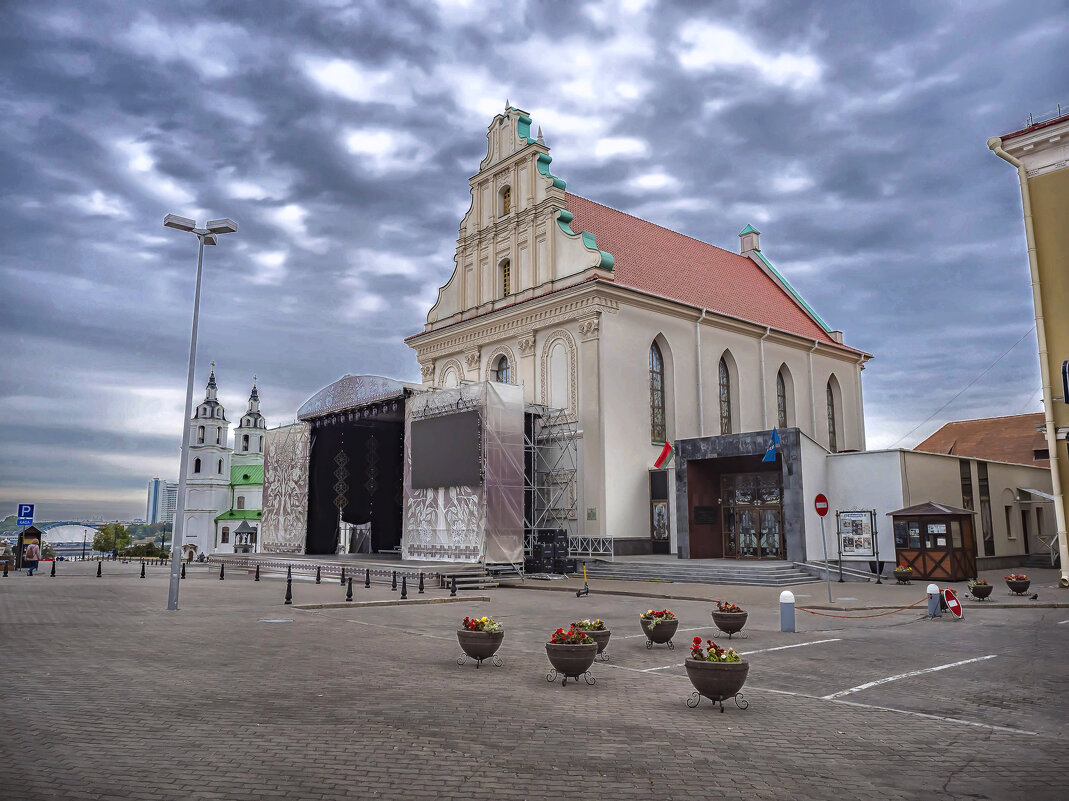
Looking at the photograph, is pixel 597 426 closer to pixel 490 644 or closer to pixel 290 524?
pixel 290 524

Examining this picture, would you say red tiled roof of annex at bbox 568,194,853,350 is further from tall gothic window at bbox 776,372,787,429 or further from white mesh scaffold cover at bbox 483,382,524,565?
white mesh scaffold cover at bbox 483,382,524,565

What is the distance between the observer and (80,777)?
20.0ft

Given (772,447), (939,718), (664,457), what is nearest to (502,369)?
(664,457)

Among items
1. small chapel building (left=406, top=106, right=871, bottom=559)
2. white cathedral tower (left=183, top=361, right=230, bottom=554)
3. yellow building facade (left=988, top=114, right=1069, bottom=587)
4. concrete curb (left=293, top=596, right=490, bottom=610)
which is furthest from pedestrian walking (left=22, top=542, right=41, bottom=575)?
white cathedral tower (left=183, top=361, right=230, bottom=554)

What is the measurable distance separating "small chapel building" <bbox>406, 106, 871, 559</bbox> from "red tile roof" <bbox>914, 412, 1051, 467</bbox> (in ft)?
40.3

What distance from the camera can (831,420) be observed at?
160 feet

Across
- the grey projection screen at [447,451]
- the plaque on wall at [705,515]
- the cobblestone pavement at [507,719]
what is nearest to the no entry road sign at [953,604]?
the cobblestone pavement at [507,719]

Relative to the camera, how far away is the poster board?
29266 millimetres

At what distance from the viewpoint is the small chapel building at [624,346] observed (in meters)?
34.8

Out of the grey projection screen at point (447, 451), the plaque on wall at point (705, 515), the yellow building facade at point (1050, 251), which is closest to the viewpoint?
the yellow building facade at point (1050, 251)

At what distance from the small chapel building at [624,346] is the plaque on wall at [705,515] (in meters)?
0.07

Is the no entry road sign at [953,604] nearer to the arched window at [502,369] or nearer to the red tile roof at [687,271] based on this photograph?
the red tile roof at [687,271]

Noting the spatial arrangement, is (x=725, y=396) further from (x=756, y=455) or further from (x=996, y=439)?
(x=996, y=439)

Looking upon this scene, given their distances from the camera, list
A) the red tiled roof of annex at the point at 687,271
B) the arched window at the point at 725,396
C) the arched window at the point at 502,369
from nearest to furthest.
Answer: the red tiled roof of annex at the point at 687,271
the arched window at the point at 502,369
the arched window at the point at 725,396
